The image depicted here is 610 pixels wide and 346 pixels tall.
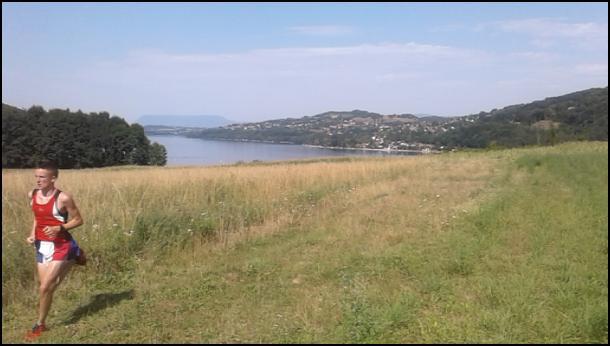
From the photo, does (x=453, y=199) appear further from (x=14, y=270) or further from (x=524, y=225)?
(x=14, y=270)

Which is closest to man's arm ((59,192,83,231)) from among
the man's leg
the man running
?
the man running

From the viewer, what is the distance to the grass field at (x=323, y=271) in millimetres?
4164

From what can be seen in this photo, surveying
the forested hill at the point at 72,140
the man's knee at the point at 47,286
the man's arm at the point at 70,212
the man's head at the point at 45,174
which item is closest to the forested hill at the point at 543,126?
the forested hill at the point at 72,140

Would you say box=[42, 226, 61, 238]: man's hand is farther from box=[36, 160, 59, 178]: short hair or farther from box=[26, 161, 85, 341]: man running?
box=[36, 160, 59, 178]: short hair

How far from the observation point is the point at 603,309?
4.16 m

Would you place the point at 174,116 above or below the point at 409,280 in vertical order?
above

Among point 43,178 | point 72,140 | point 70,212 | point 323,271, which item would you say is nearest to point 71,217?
point 70,212

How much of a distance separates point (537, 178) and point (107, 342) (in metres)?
13.7

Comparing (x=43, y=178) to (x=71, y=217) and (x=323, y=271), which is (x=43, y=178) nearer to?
(x=71, y=217)

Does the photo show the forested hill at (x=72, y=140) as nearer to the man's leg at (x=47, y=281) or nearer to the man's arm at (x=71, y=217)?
the man's arm at (x=71, y=217)

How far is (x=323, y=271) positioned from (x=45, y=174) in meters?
3.26

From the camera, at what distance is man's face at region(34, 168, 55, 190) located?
4258 millimetres

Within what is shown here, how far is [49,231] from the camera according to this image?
4.23 m

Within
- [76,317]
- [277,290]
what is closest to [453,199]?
[277,290]
